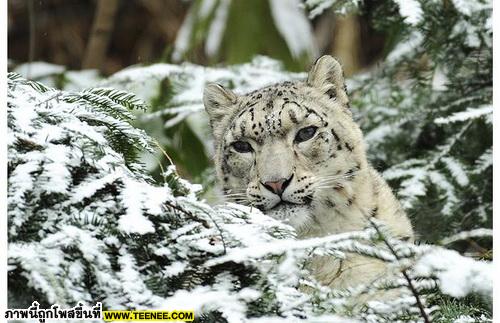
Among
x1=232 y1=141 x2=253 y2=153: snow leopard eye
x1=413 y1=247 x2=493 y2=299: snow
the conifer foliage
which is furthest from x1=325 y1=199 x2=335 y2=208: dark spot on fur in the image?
x1=413 y1=247 x2=493 y2=299: snow

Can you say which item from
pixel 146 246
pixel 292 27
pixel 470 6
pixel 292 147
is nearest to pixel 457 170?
pixel 470 6

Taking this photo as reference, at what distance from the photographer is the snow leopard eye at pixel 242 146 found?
198 inches

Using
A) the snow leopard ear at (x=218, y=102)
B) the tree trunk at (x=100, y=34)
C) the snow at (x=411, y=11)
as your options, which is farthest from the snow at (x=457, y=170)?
the tree trunk at (x=100, y=34)

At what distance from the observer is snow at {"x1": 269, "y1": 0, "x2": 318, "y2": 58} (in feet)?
27.2

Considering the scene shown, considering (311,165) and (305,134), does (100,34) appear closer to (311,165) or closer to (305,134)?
(305,134)

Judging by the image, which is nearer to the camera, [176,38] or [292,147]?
[292,147]

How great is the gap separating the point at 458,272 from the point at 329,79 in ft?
9.85

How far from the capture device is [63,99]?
3.57 m

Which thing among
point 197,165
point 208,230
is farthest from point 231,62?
point 208,230

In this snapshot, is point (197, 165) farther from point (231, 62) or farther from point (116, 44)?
point (116, 44)

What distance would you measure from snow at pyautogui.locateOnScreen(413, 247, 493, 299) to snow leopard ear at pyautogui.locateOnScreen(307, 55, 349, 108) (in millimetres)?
2781

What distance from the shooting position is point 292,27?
836 centimetres

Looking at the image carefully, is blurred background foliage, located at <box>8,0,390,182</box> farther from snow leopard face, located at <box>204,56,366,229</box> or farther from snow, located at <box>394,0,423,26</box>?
snow leopard face, located at <box>204,56,366,229</box>

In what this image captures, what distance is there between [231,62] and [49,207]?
5.28 metres
